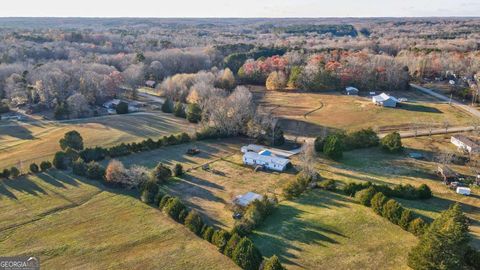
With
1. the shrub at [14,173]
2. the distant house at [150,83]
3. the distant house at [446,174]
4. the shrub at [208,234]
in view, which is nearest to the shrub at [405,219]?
the distant house at [446,174]

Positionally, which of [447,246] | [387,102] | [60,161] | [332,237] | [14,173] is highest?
[447,246]

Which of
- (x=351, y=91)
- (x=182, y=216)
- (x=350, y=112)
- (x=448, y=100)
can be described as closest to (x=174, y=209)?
(x=182, y=216)

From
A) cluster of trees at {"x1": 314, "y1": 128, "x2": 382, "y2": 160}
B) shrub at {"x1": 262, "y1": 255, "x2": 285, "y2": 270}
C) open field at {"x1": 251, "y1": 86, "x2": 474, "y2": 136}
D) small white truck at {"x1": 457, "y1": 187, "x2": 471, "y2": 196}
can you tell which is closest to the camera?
shrub at {"x1": 262, "y1": 255, "x2": 285, "y2": 270}

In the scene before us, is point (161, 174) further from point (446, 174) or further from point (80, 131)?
A: point (446, 174)

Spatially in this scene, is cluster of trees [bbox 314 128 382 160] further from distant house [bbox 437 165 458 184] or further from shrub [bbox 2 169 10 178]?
shrub [bbox 2 169 10 178]

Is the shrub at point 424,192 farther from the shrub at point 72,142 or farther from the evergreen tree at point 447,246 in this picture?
the shrub at point 72,142

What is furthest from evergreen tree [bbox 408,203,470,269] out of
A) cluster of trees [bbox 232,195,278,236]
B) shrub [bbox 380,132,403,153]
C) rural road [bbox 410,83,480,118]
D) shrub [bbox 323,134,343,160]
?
rural road [bbox 410,83,480,118]
